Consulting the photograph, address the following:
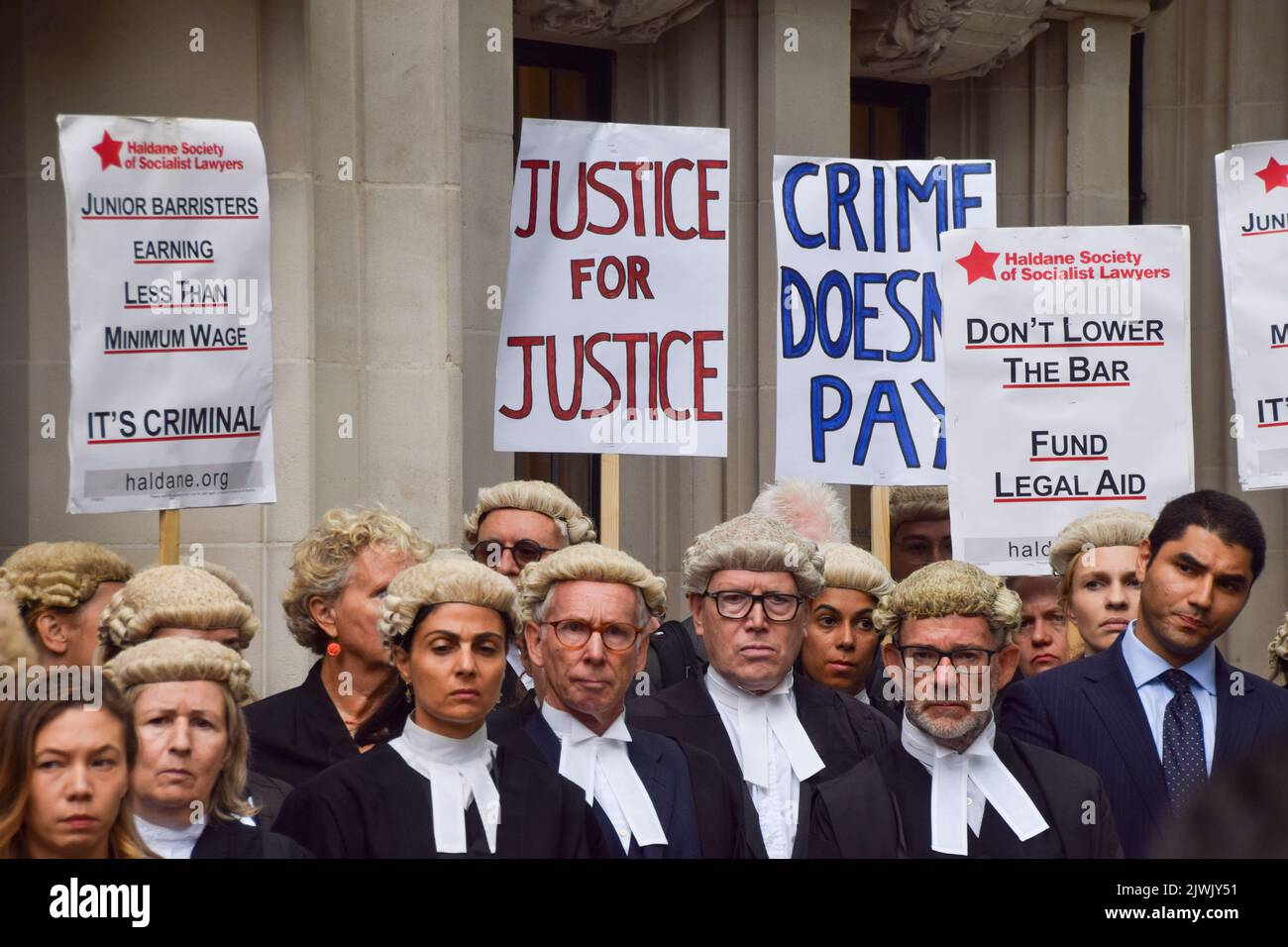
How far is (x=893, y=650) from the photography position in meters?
5.17

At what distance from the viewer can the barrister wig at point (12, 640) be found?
4.62m

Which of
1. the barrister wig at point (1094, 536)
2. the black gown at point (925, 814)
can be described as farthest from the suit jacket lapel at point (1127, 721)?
the barrister wig at point (1094, 536)

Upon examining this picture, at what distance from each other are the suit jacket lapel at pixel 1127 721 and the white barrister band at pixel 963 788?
1.56 feet

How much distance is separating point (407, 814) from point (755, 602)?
4.36 feet

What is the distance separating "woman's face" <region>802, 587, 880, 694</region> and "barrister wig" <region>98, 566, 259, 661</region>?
72.4 inches

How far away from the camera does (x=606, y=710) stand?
4.92 m

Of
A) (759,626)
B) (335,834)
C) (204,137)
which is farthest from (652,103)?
(335,834)

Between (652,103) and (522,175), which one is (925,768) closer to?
(522,175)

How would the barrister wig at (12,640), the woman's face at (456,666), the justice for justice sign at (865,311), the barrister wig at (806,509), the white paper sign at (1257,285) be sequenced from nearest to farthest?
the woman's face at (456,666)
the barrister wig at (12,640)
the barrister wig at (806,509)
the white paper sign at (1257,285)
the justice for justice sign at (865,311)

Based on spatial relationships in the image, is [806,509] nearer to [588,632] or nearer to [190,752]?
[588,632]

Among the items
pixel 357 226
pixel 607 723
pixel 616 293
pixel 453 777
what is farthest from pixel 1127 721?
pixel 357 226

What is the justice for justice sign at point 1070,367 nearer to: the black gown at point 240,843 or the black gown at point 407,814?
the black gown at point 407,814

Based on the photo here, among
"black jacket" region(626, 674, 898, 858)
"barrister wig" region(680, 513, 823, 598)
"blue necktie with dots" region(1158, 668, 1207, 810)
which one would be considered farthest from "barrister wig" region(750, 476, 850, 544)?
"blue necktie with dots" region(1158, 668, 1207, 810)

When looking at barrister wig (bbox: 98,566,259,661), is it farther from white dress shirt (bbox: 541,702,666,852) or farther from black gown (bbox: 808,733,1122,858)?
black gown (bbox: 808,733,1122,858)
